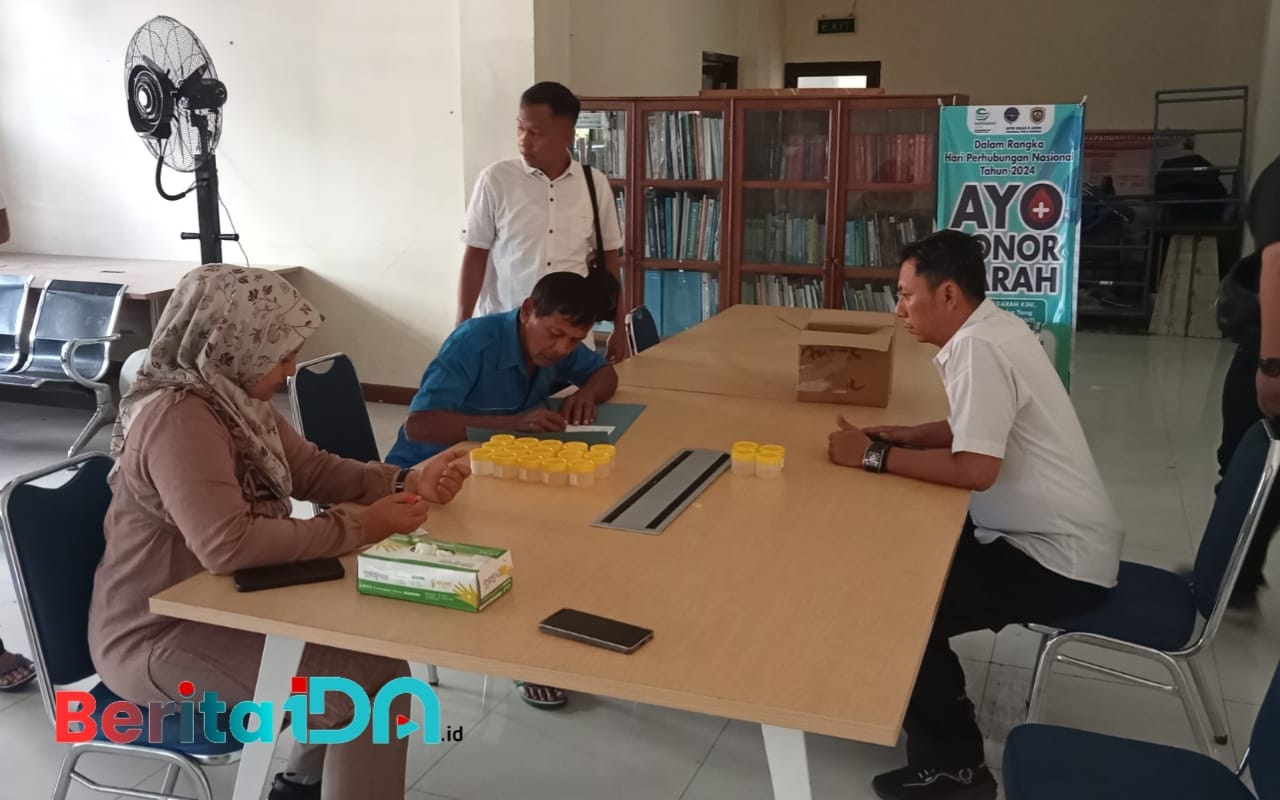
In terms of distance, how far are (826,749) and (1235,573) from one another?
3.03ft

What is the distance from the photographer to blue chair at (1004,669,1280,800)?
1551 mm

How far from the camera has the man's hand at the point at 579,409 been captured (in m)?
2.61

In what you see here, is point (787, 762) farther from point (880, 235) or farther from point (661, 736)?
point (880, 235)

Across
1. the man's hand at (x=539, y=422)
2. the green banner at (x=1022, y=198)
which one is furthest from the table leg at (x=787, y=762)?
the green banner at (x=1022, y=198)

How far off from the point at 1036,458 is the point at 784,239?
3.38 metres

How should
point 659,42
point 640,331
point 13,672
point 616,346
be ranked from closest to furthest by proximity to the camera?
1. point 13,672
2. point 616,346
3. point 640,331
4. point 659,42

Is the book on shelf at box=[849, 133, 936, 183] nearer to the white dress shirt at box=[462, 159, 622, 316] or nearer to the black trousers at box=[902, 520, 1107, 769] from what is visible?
the white dress shirt at box=[462, 159, 622, 316]

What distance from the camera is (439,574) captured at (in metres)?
1.52

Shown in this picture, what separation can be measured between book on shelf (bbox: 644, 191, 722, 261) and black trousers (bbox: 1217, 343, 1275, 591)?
2736 mm

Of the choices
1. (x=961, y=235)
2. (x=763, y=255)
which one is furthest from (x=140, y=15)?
(x=961, y=235)

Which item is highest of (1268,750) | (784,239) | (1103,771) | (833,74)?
(833,74)

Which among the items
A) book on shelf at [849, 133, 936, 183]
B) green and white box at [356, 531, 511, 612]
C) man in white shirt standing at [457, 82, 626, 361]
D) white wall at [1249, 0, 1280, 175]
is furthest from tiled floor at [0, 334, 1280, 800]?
white wall at [1249, 0, 1280, 175]

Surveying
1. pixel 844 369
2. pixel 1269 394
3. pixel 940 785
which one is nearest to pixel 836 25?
pixel 844 369

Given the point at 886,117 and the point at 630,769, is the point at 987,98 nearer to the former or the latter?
the point at 886,117
